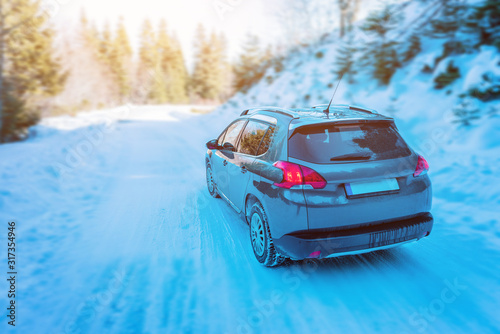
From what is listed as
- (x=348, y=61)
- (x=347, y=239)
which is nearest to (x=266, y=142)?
(x=347, y=239)

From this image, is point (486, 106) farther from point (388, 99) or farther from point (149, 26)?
point (149, 26)

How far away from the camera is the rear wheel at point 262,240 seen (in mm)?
3434

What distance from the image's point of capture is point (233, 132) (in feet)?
16.6

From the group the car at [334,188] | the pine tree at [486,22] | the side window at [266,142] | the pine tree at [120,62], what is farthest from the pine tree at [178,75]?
the car at [334,188]

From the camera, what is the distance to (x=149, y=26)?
225 ft

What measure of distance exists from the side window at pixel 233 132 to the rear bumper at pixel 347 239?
83.3 inches

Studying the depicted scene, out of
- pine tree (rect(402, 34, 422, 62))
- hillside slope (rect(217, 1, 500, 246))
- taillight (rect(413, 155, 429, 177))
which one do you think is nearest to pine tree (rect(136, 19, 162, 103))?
hillside slope (rect(217, 1, 500, 246))

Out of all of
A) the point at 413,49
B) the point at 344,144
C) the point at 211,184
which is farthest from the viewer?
the point at 413,49

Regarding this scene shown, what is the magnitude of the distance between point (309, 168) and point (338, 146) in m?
0.44

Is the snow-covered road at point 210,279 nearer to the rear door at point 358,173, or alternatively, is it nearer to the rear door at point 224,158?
the rear door at point 224,158

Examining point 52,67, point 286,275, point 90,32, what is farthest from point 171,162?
point 90,32

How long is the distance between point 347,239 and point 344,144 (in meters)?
0.96

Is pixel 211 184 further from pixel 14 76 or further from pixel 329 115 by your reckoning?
pixel 14 76

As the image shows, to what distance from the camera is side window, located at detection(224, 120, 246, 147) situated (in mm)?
4810
